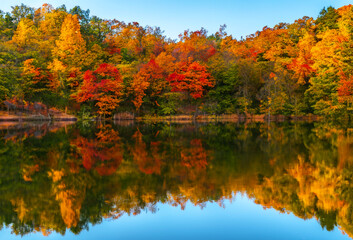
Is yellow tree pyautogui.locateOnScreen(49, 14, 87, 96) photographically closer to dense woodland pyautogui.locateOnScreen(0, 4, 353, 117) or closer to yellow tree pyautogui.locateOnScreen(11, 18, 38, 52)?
dense woodland pyautogui.locateOnScreen(0, 4, 353, 117)

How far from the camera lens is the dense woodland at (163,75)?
Answer: 35094 millimetres

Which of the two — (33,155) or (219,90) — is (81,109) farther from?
(33,155)

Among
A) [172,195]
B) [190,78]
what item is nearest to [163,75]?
[190,78]

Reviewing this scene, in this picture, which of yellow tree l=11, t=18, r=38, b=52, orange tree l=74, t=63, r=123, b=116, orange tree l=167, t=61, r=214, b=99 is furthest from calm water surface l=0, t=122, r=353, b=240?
yellow tree l=11, t=18, r=38, b=52

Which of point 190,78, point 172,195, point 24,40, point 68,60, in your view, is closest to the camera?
point 172,195

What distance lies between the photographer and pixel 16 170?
8266 millimetres

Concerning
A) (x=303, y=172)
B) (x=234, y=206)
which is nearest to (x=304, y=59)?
(x=303, y=172)

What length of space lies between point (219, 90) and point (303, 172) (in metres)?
34.6

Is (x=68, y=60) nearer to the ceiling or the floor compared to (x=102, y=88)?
nearer to the ceiling

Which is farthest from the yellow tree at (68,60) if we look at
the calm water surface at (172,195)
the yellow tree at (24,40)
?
the calm water surface at (172,195)

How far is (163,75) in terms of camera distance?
38.8 meters

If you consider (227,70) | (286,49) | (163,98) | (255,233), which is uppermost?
(286,49)

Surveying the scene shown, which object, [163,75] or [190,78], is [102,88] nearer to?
[163,75]

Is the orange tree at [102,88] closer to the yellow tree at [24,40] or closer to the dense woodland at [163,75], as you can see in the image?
the dense woodland at [163,75]
